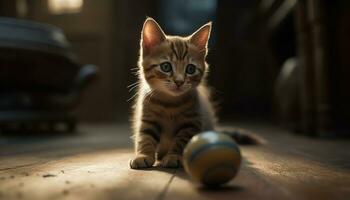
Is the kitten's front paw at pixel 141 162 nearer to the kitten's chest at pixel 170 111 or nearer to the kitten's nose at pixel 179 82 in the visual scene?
the kitten's chest at pixel 170 111

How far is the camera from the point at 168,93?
1954 mm

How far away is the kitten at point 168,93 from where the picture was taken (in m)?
1.88

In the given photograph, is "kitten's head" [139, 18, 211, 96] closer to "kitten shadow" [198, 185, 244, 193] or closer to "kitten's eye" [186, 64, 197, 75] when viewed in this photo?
"kitten's eye" [186, 64, 197, 75]

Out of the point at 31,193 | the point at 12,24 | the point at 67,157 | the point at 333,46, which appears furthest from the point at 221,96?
the point at 31,193

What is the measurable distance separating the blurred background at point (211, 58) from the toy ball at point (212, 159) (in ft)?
6.84

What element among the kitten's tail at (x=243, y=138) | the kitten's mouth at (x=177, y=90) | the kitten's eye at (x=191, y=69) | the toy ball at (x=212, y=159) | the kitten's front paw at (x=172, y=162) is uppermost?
the kitten's eye at (x=191, y=69)

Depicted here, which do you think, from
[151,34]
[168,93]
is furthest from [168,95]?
Answer: [151,34]

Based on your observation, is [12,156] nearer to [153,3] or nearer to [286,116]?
[286,116]

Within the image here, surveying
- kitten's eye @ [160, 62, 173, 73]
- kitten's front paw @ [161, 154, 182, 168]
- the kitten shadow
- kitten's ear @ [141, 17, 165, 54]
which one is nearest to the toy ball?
the kitten shadow

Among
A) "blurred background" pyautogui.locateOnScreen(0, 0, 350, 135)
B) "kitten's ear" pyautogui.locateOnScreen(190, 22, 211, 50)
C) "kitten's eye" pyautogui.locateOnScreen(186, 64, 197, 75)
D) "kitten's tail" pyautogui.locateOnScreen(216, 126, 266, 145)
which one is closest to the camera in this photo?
"kitten's eye" pyautogui.locateOnScreen(186, 64, 197, 75)

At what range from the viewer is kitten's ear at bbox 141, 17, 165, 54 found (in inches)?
78.1

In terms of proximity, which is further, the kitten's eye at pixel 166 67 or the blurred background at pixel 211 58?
the blurred background at pixel 211 58

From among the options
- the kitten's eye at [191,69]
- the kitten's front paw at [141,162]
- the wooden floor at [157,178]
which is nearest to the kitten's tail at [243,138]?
the wooden floor at [157,178]

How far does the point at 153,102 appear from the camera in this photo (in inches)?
79.4
